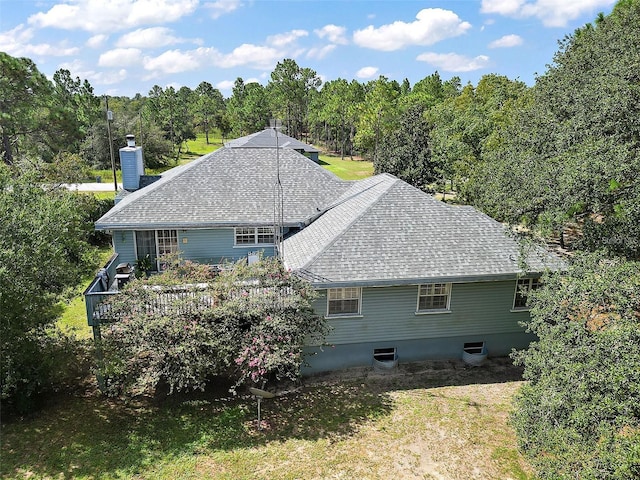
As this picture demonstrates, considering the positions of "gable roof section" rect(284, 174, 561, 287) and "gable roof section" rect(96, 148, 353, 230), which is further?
"gable roof section" rect(96, 148, 353, 230)

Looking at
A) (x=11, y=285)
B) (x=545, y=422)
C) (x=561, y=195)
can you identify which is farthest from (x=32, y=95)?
(x=545, y=422)

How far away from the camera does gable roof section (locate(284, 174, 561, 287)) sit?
13.6 metres

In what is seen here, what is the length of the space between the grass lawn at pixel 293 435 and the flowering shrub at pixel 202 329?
1060 millimetres

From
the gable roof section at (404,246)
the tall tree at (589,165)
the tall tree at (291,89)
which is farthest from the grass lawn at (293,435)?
the tall tree at (291,89)

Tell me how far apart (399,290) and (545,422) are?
5.83 meters

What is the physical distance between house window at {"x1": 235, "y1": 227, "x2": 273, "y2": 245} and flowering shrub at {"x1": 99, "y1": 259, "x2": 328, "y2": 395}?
5574 mm

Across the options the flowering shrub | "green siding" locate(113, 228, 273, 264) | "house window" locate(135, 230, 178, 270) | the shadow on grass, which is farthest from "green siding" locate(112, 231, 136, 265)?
the shadow on grass

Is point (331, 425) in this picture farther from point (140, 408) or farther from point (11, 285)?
point (11, 285)

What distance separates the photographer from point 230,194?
62.7 ft

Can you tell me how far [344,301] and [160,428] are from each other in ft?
20.4

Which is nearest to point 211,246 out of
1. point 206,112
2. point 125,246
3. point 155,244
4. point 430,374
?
point 155,244

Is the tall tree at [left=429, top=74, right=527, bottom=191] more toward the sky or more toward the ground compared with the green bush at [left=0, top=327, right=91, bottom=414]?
more toward the sky

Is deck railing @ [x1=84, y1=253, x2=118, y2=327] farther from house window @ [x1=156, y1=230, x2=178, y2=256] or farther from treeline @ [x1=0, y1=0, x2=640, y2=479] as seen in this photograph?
house window @ [x1=156, y1=230, x2=178, y2=256]

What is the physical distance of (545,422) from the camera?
29.8 ft
